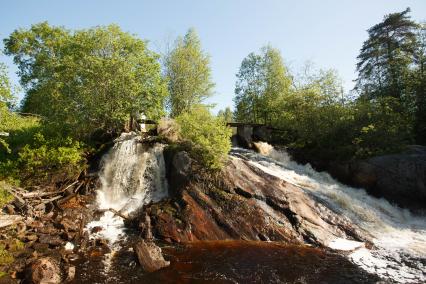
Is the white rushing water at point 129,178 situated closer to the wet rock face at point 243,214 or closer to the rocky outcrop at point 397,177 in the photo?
the wet rock face at point 243,214

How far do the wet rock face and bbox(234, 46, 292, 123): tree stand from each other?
29281 mm

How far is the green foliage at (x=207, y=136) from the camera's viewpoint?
20.3 metres

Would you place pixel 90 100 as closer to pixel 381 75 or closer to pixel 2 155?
pixel 2 155

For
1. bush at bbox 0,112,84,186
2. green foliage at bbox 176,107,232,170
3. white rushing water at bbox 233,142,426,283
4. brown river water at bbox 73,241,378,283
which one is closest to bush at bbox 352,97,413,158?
white rushing water at bbox 233,142,426,283

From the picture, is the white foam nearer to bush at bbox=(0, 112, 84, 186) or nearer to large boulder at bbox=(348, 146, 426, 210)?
A: large boulder at bbox=(348, 146, 426, 210)

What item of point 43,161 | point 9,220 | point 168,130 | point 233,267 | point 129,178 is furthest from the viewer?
point 168,130

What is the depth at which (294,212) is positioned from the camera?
727 inches

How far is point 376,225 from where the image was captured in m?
19.2

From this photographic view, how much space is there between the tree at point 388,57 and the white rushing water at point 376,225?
1564 cm

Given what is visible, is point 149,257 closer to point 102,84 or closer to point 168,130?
point 168,130

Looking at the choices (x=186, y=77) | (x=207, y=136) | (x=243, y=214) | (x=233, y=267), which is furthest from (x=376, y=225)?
(x=186, y=77)

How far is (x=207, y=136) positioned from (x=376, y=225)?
12426 millimetres

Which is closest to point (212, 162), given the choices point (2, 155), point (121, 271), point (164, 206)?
point (164, 206)

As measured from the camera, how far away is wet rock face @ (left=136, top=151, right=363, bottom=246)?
17156 mm
